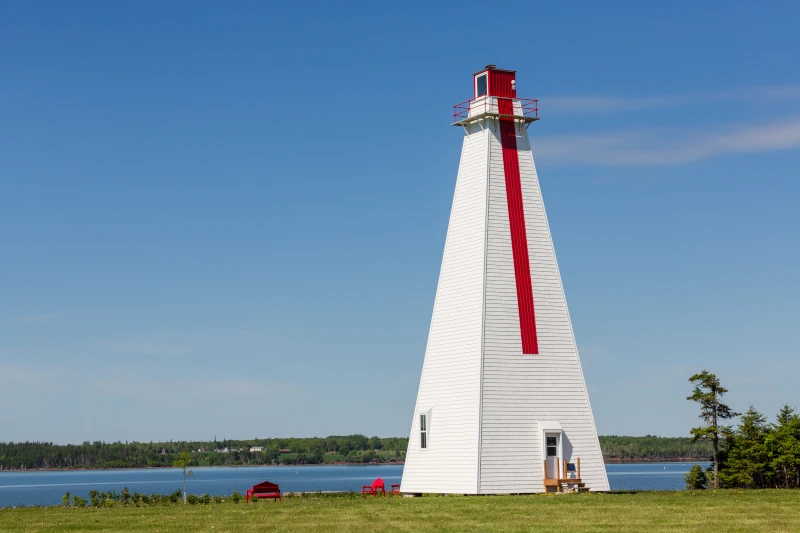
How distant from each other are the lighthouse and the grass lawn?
2.56 meters

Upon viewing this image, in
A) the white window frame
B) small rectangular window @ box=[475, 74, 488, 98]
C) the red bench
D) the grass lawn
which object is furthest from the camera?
small rectangular window @ box=[475, 74, 488, 98]

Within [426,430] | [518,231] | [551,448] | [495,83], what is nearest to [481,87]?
[495,83]

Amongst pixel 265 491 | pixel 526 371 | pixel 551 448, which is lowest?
pixel 265 491

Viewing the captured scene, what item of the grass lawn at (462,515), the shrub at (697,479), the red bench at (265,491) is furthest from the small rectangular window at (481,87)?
the shrub at (697,479)

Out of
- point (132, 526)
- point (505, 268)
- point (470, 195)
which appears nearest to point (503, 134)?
point (470, 195)

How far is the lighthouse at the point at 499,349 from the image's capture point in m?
39.8

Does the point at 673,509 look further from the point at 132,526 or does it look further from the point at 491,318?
the point at 132,526

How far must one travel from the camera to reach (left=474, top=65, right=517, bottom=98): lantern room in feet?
144

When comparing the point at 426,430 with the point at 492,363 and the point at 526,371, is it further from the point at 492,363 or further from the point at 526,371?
the point at 526,371

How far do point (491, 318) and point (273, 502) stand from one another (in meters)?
10.6

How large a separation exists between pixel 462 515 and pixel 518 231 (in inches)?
580

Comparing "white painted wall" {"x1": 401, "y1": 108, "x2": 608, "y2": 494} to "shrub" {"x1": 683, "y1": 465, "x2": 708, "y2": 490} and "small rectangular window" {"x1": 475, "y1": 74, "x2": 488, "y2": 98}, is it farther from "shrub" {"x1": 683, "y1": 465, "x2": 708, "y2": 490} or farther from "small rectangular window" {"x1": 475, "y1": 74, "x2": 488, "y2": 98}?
"shrub" {"x1": 683, "y1": 465, "x2": 708, "y2": 490}

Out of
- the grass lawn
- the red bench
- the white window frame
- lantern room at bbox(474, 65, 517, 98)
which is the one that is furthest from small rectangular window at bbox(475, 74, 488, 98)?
the red bench

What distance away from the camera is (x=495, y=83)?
4403 centimetres
